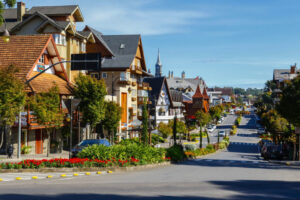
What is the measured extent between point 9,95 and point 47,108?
6347mm

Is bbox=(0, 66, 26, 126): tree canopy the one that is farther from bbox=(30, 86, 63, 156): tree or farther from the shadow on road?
the shadow on road

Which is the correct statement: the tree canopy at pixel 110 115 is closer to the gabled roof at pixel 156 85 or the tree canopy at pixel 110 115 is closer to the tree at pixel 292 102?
the tree at pixel 292 102

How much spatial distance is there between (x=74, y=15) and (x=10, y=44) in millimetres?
14496

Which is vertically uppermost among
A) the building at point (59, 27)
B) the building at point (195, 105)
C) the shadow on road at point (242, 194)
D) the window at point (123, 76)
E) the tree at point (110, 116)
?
the building at point (59, 27)

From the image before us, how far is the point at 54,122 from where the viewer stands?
2761cm

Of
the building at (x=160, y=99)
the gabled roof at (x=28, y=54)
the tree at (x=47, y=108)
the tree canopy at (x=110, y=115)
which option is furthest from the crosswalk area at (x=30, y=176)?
the building at (x=160, y=99)

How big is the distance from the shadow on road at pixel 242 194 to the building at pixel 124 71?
106 feet

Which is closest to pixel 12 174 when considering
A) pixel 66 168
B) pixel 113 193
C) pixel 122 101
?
pixel 66 168

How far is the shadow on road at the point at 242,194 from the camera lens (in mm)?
11742

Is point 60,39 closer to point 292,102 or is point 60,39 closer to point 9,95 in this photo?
point 9,95

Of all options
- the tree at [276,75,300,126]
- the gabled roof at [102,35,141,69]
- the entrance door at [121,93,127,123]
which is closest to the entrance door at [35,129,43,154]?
the gabled roof at [102,35,141,69]

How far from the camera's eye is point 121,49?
56.3 meters

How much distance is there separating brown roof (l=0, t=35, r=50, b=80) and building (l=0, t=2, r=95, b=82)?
303 inches

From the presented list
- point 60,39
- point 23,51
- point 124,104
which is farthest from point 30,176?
point 124,104
